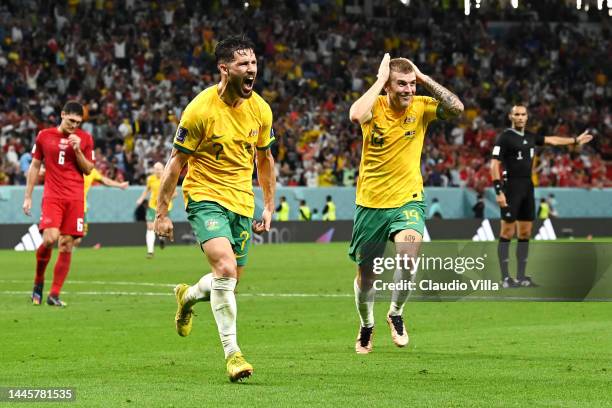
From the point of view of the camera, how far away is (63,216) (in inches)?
620

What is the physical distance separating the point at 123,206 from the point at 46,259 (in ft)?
71.1

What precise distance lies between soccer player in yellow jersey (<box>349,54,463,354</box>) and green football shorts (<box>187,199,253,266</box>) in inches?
70.1

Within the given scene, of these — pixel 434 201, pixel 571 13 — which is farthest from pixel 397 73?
pixel 571 13

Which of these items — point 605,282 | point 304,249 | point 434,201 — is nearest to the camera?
point 605,282

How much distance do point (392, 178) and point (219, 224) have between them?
2359 millimetres

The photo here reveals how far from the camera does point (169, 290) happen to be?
19.0 m

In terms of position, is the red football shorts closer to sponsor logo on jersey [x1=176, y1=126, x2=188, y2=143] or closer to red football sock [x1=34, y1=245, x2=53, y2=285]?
red football sock [x1=34, y1=245, x2=53, y2=285]

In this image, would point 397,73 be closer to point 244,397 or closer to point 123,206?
point 244,397

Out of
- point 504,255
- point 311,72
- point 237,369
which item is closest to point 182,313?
point 237,369

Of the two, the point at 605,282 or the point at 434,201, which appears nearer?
the point at 605,282

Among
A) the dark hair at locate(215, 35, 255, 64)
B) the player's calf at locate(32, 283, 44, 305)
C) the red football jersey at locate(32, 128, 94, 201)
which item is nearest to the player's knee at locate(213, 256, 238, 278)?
the dark hair at locate(215, 35, 255, 64)

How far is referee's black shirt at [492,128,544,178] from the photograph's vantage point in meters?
18.7

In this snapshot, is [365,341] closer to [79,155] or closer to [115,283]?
[79,155]

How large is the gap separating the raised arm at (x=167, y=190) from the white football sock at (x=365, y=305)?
7.76 ft
